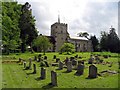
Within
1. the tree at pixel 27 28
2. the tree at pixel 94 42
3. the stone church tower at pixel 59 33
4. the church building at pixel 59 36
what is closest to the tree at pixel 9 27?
the tree at pixel 27 28

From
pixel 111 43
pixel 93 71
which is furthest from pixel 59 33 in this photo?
pixel 93 71

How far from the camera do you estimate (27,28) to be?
215 feet

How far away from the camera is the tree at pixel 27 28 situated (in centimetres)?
6481

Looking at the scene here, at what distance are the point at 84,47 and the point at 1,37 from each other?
74.4 metres

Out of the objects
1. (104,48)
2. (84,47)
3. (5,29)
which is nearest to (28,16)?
(5,29)

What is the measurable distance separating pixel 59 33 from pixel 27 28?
3812 centimetres

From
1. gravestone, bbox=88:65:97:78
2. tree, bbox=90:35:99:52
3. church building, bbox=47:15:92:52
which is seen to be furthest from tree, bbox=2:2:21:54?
tree, bbox=90:35:99:52

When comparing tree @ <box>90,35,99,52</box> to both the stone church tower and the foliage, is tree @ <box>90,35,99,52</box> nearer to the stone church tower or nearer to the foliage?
the stone church tower

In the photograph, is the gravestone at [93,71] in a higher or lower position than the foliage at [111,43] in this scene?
lower

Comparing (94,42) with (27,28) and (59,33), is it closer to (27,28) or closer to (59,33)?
(59,33)

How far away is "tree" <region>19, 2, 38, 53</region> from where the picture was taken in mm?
64812

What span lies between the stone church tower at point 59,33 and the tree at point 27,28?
109 feet

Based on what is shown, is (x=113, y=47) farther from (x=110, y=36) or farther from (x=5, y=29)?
(x=5, y=29)

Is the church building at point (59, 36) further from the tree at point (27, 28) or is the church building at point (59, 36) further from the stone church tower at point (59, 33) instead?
the tree at point (27, 28)
